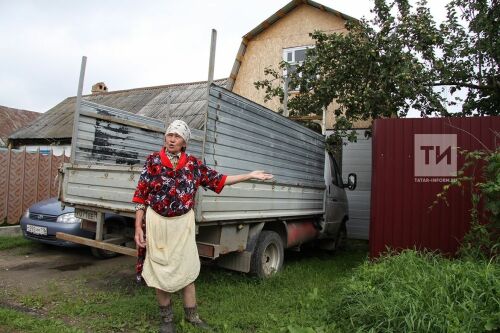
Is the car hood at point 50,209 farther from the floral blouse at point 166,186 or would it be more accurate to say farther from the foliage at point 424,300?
the foliage at point 424,300

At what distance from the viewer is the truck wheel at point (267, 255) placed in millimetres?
5098

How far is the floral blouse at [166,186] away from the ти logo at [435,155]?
3243mm

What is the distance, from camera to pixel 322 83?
308 inches

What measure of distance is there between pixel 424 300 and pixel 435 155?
250cm

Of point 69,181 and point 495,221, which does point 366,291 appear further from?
point 69,181

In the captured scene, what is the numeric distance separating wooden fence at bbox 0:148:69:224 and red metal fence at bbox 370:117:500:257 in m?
6.94

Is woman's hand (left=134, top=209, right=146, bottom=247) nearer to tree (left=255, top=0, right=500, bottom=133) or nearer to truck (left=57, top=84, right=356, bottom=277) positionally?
truck (left=57, top=84, right=356, bottom=277)

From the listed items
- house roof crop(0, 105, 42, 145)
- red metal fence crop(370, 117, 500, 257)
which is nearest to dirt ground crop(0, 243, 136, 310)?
red metal fence crop(370, 117, 500, 257)

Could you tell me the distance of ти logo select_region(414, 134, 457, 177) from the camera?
5262 mm

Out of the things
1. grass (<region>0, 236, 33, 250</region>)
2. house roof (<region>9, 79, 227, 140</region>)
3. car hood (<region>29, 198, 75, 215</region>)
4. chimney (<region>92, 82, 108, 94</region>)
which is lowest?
grass (<region>0, 236, 33, 250</region>)

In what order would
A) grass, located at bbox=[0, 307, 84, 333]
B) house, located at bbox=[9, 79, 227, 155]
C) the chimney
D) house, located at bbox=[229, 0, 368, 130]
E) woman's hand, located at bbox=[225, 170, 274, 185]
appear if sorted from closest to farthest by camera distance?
grass, located at bbox=[0, 307, 84, 333]
woman's hand, located at bbox=[225, 170, 274, 185]
house, located at bbox=[229, 0, 368, 130]
house, located at bbox=[9, 79, 227, 155]
the chimney

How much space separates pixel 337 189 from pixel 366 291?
167 inches

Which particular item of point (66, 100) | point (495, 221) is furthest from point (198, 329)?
point (66, 100)

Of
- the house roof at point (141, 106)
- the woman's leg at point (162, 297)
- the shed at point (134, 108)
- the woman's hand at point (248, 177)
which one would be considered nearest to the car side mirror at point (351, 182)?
the woman's hand at point (248, 177)
